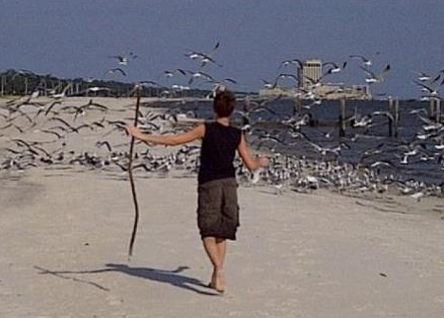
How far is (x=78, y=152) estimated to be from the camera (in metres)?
36.5

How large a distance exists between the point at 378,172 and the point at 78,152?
31.6ft

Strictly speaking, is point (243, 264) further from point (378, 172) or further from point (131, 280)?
point (378, 172)

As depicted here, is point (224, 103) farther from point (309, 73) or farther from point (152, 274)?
point (309, 73)

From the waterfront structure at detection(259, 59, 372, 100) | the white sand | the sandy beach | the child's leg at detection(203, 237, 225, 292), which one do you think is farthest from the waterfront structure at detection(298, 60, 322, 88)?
the child's leg at detection(203, 237, 225, 292)

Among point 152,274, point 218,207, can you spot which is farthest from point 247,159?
point 152,274

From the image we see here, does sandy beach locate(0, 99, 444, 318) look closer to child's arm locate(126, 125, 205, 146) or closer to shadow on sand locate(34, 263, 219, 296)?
shadow on sand locate(34, 263, 219, 296)

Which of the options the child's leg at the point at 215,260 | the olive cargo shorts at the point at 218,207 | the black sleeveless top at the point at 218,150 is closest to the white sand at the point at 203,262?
the child's leg at the point at 215,260

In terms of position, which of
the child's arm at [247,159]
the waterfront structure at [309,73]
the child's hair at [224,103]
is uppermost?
the waterfront structure at [309,73]

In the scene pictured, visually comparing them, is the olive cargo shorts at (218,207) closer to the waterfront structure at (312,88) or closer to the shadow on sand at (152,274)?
the shadow on sand at (152,274)

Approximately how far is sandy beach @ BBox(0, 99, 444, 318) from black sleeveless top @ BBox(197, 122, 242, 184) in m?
1.17

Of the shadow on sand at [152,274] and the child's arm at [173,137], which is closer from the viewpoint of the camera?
the child's arm at [173,137]

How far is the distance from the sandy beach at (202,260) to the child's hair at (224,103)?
1.71 m

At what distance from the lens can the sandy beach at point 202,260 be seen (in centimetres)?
1038

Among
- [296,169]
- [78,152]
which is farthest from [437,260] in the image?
[78,152]
